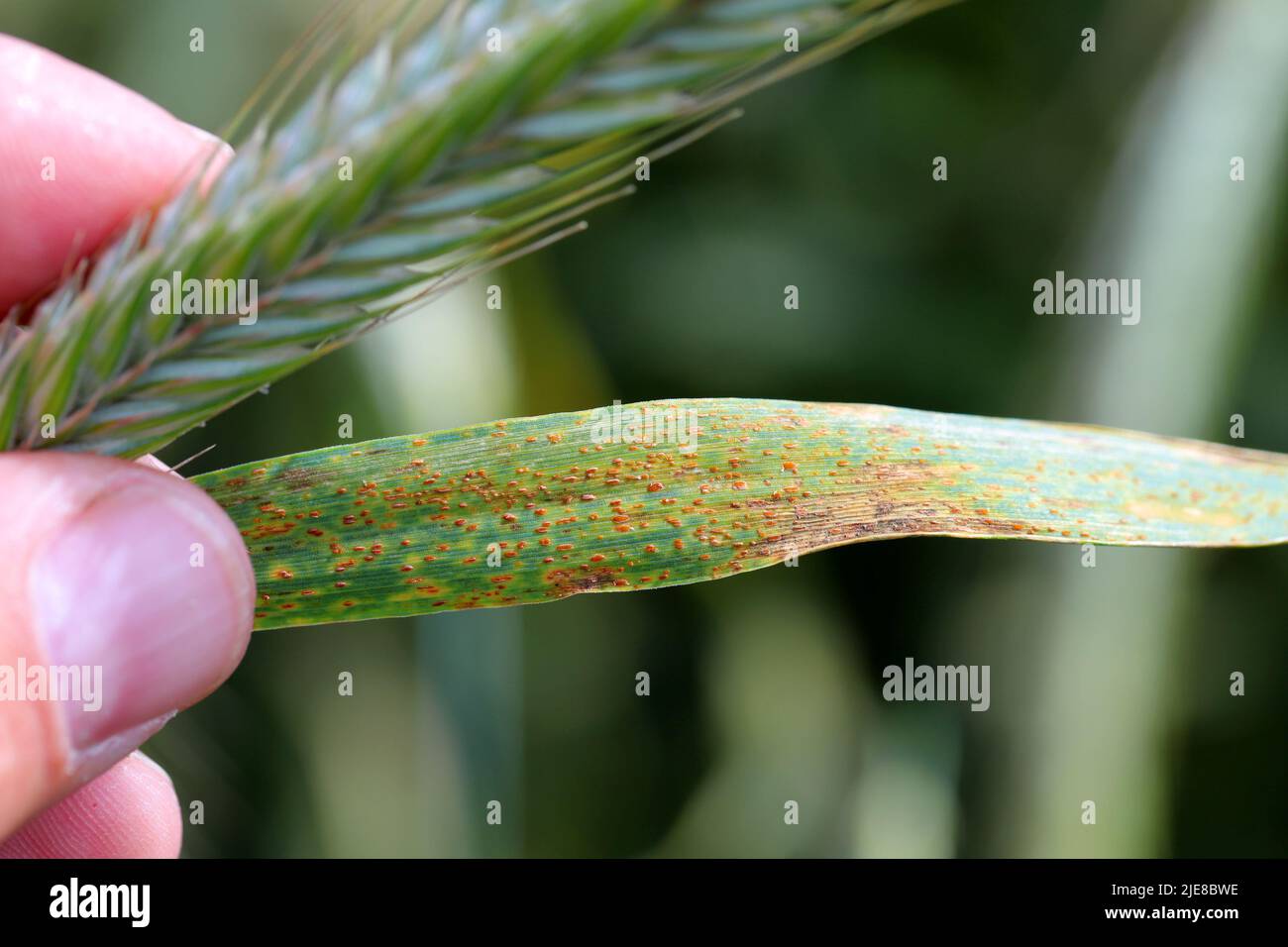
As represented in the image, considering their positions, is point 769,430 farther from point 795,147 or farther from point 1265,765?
point 1265,765

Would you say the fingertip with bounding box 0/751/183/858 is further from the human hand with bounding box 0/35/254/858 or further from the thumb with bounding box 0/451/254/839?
the thumb with bounding box 0/451/254/839

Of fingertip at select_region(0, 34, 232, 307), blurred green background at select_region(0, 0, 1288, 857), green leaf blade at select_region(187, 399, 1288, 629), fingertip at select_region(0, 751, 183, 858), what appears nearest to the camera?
green leaf blade at select_region(187, 399, 1288, 629)

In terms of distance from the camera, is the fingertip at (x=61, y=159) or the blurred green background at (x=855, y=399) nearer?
the fingertip at (x=61, y=159)

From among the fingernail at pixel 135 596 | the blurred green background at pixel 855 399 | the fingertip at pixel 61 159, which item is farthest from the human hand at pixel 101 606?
the blurred green background at pixel 855 399

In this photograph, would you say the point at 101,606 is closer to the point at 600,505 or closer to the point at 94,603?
the point at 94,603

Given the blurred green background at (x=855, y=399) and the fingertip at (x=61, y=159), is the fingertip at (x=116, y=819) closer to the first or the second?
the blurred green background at (x=855, y=399)

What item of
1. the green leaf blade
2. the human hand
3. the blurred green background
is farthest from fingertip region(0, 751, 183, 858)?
the green leaf blade
